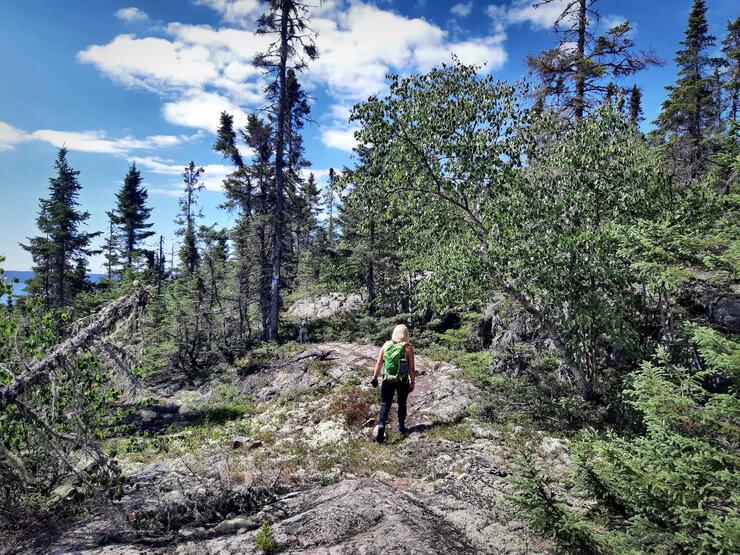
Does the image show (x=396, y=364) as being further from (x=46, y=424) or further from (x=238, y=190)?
(x=238, y=190)

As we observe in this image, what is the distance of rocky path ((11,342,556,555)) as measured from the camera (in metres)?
4.61

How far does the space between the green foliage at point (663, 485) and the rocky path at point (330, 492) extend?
98 centimetres

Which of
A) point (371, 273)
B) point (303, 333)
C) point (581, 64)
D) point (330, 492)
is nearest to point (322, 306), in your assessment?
point (303, 333)

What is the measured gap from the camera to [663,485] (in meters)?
3.53

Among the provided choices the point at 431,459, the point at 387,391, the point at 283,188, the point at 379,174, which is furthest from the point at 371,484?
the point at 283,188

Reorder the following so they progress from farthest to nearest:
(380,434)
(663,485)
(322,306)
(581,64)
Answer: (322,306)
(581,64)
(380,434)
(663,485)

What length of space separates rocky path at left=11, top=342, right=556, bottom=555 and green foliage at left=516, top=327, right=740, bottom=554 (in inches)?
38.7

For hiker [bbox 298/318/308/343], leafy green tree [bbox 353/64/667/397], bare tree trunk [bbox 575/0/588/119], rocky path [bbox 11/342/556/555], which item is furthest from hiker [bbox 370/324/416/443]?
hiker [bbox 298/318/308/343]

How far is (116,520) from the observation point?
5355 millimetres

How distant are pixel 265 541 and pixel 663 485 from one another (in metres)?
3.99

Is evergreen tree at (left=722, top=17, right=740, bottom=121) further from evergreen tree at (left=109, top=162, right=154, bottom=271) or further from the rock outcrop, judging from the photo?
evergreen tree at (left=109, top=162, right=154, bottom=271)

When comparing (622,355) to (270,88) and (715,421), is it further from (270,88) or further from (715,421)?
(270,88)

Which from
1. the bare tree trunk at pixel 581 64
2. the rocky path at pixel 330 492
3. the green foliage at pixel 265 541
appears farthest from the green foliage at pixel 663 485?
the bare tree trunk at pixel 581 64

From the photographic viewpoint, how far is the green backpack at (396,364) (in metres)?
8.34
